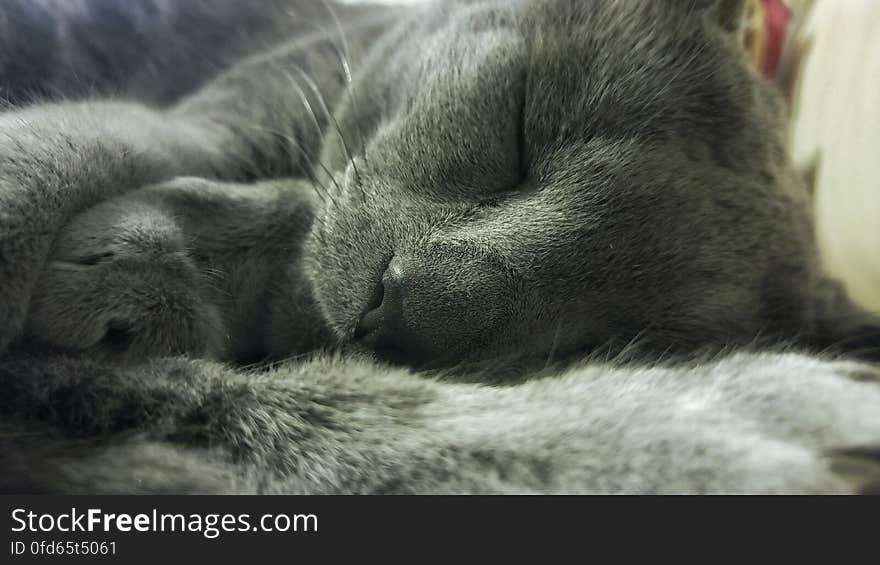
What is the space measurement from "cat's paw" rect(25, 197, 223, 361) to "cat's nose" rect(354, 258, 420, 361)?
146 mm

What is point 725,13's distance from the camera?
962mm

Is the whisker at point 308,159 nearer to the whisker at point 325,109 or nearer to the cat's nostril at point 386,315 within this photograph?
the whisker at point 325,109

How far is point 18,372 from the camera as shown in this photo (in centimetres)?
59

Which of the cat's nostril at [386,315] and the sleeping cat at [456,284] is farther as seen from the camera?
the cat's nostril at [386,315]

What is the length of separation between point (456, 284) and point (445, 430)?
0.51ft

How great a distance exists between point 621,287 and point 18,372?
53cm

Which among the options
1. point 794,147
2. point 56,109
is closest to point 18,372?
point 56,109

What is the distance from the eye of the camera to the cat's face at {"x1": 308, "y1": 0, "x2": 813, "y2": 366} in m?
0.73

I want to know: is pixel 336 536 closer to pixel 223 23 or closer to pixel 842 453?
pixel 842 453

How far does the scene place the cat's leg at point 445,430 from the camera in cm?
54

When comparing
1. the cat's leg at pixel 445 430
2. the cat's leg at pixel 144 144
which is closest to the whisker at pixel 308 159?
the cat's leg at pixel 144 144

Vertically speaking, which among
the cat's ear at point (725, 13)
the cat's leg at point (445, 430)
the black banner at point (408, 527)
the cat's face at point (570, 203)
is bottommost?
the black banner at point (408, 527)

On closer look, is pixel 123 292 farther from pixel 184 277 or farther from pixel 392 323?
pixel 392 323

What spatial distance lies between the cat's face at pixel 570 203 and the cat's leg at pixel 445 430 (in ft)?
0.36
